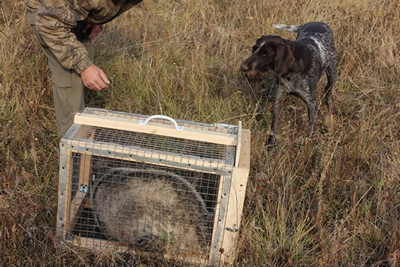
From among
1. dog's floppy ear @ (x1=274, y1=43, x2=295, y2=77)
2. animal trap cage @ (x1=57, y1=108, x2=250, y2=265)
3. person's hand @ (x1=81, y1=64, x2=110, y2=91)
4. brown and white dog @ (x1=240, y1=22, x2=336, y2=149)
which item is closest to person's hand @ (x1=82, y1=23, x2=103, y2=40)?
person's hand @ (x1=81, y1=64, x2=110, y2=91)

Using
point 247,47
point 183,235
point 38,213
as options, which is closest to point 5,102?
point 38,213

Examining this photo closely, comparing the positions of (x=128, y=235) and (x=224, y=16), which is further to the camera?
(x=224, y=16)

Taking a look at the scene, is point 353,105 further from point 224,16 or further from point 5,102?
point 5,102

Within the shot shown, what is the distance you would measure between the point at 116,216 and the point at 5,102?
192cm

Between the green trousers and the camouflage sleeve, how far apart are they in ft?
1.32

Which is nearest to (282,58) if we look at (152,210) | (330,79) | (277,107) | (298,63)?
(298,63)

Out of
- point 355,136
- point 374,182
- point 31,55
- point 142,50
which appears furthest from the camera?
point 142,50

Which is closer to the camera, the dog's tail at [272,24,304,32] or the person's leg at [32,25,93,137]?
the person's leg at [32,25,93,137]

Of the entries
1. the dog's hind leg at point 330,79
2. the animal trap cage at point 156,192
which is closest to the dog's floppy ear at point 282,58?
the dog's hind leg at point 330,79

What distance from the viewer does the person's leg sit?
3379mm

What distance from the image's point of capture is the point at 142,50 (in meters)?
5.00

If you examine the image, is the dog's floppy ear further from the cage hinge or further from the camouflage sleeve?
the cage hinge

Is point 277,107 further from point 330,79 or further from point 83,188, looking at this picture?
point 83,188

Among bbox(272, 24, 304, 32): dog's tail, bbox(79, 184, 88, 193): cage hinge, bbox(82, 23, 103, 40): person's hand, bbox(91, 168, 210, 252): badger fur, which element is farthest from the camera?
bbox(272, 24, 304, 32): dog's tail
